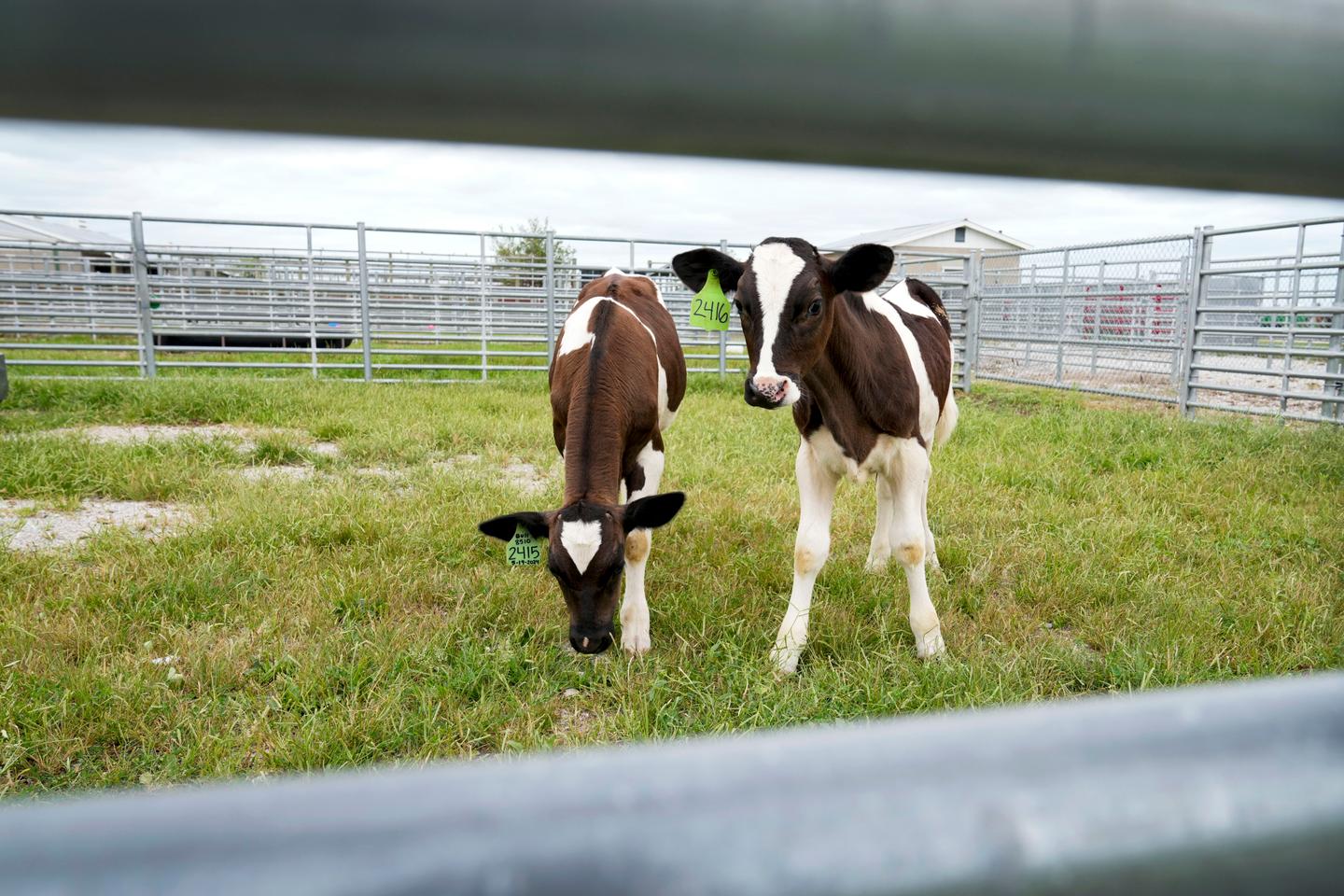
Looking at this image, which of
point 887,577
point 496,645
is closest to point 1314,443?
point 887,577

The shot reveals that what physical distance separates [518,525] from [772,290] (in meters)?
1.28

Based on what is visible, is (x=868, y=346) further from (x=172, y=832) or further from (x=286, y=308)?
(x=286, y=308)

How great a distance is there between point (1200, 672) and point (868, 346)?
1.68 metres

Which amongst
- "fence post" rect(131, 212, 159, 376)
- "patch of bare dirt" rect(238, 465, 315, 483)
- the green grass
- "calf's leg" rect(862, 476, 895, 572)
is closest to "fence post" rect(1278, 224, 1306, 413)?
"calf's leg" rect(862, 476, 895, 572)

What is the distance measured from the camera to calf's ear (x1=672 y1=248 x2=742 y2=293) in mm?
3203

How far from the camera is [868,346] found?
3283 mm

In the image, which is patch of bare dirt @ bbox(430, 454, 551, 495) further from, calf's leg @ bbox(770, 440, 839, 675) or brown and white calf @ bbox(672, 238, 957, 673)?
brown and white calf @ bbox(672, 238, 957, 673)

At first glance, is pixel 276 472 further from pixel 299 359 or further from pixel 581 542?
pixel 299 359

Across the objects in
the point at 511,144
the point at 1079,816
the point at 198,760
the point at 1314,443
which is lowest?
the point at 198,760

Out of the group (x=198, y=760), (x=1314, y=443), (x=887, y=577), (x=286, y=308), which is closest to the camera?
(x=198, y=760)

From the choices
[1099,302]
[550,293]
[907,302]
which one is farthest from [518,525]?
[1099,302]

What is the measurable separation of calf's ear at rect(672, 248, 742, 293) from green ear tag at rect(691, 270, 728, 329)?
35 millimetres

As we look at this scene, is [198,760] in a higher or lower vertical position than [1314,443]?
lower

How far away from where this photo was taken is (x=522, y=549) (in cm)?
314
